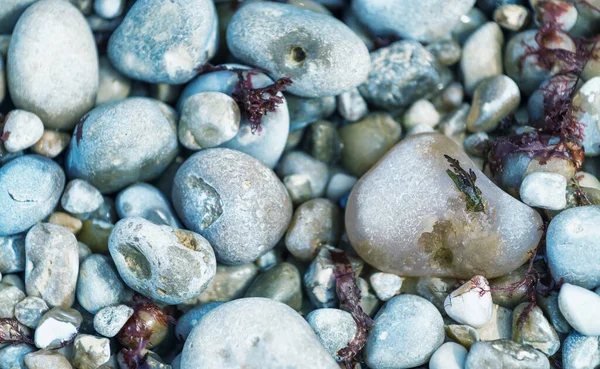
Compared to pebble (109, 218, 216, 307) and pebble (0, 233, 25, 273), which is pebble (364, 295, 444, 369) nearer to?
pebble (109, 218, 216, 307)

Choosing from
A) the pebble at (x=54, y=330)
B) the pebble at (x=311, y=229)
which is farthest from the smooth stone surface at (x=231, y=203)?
the pebble at (x=54, y=330)

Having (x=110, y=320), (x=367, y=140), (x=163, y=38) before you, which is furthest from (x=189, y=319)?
(x=163, y=38)

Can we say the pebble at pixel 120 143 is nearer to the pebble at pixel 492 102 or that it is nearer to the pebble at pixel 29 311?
the pebble at pixel 29 311

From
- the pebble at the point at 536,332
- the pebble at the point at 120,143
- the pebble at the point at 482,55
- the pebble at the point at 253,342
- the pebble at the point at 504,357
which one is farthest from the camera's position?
the pebble at the point at 482,55

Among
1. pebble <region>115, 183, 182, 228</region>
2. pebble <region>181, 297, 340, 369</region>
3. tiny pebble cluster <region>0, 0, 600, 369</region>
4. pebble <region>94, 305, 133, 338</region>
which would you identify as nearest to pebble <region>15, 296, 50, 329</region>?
tiny pebble cluster <region>0, 0, 600, 369</region>

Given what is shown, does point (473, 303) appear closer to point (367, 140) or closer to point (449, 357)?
point (449, 357)

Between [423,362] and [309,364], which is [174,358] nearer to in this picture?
[309,364]
